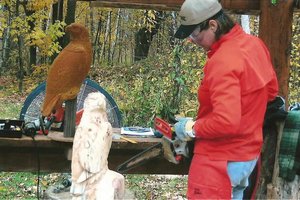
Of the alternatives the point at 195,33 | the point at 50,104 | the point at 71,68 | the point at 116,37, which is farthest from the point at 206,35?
the point at 116,37

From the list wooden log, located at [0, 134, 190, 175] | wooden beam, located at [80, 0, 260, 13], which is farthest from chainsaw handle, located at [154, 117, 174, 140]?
wooden beam, located at [80, 0, 260, 13]

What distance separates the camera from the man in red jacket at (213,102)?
9.00 feet

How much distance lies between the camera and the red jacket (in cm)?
266

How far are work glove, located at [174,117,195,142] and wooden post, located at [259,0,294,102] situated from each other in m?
1.86

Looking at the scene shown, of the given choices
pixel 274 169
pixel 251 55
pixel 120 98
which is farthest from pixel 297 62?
pixel 251 55

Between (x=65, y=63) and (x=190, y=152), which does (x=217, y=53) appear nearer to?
(x=190, y=152)

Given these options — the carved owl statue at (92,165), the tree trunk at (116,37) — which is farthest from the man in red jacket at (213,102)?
the tree trunk at (116,37)

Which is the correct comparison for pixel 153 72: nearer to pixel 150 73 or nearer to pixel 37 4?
pixel 150 73

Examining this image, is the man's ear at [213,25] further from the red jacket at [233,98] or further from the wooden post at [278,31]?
the wooden post at [278,31]

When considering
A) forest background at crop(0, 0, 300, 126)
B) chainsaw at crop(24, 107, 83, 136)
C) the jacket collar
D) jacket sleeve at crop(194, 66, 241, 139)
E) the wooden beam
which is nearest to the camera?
jacket sleeve at crop(194, 66, 241, 139)

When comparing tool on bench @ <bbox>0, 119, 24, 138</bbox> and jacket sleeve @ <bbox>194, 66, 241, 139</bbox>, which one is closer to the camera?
jacket sleeve @ <bbox>194, 66, 241, 139</bbox>

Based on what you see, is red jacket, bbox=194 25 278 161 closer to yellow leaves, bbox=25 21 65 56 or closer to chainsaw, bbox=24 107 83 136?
chainsaw, bbox=24 107 83 136

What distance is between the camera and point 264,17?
4.60 metres

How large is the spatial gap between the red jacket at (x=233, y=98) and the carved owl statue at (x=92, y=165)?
0.57 metres
